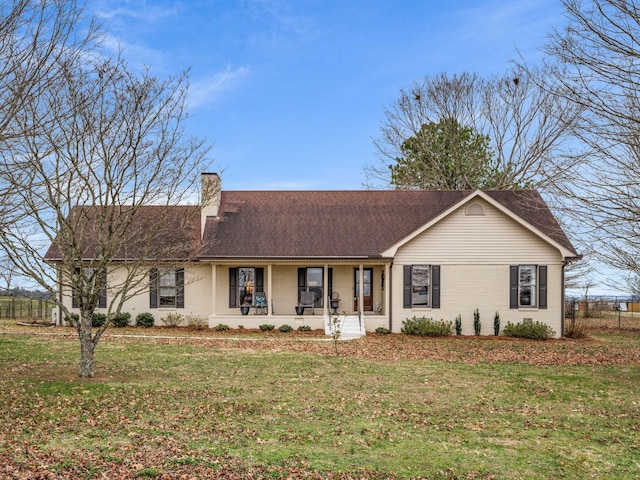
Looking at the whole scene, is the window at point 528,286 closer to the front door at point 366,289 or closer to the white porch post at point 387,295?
the white porch post at point 387,295

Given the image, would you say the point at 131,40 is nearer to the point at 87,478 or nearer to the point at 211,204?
the point at 87,478

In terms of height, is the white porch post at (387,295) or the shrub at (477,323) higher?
the white porch post at (387,295)

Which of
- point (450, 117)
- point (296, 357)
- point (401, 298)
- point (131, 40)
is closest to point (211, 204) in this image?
point (401, 298)

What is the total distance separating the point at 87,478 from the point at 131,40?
9.97 metres

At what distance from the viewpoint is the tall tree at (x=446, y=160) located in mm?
35469

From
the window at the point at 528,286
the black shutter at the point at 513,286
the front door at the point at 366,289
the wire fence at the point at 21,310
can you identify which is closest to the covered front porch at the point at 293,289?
the front door at the point at 366,289

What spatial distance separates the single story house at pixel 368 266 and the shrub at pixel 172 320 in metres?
0.26

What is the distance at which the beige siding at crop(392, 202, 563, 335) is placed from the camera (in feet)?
77.0

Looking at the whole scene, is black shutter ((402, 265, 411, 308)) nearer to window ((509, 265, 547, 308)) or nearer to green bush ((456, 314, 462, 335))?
green bush ((456, 314, 462, 335))

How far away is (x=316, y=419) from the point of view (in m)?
9.18

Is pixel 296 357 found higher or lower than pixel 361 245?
lower

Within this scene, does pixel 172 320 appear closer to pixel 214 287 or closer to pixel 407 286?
pixel 214 287

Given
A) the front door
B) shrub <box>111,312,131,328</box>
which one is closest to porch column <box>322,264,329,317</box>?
the front door

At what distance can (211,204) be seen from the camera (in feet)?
84.9
